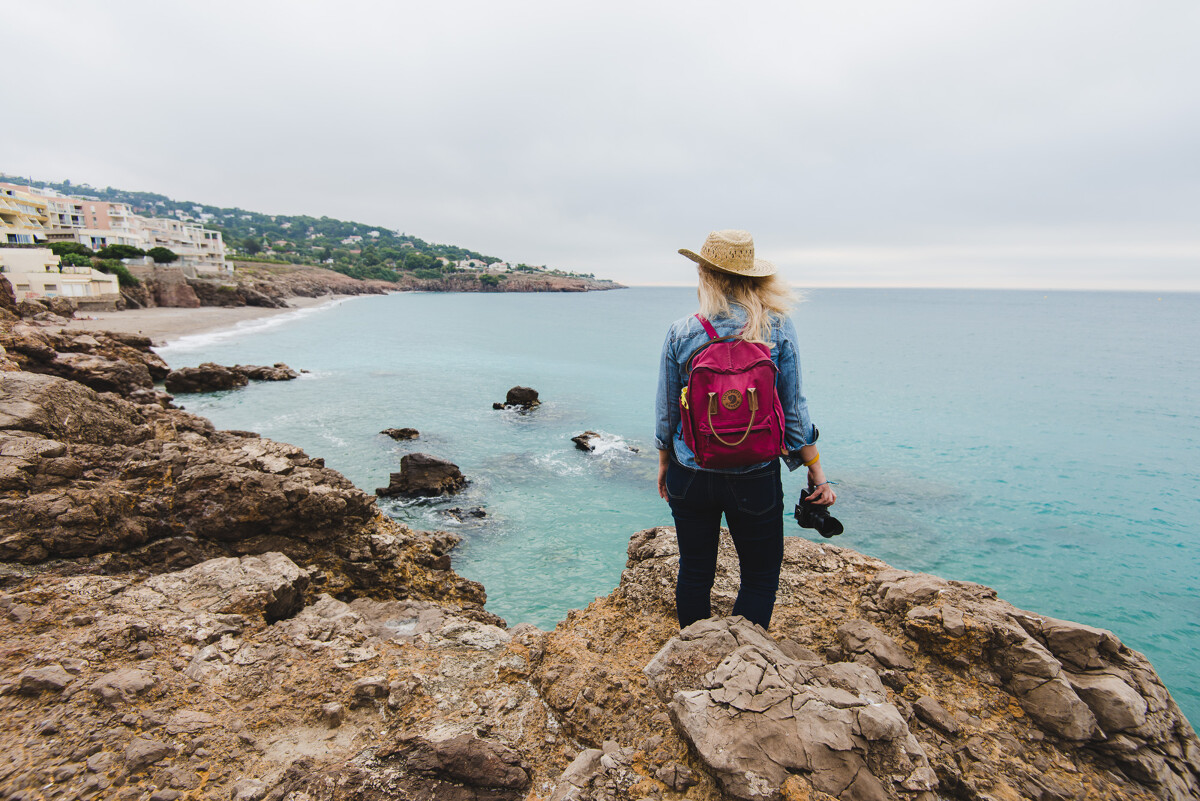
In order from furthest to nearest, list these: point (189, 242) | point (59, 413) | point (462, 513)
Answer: point (189, 242)
point (462, 513)
point (59, 413)

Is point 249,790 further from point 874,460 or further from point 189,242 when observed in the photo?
point 189,242

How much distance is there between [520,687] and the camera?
10.6 feet

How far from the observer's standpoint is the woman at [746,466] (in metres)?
2.79

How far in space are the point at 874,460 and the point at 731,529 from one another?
19919mm

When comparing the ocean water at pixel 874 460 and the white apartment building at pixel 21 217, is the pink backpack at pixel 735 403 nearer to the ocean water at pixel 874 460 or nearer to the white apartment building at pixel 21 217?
the ocean water at pixel 874 460

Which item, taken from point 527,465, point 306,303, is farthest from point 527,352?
point 306,303

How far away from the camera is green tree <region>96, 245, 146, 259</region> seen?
61.0m

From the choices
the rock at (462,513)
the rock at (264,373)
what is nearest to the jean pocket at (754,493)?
the rock at (462,513)

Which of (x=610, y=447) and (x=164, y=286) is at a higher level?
(x=164, y=286)

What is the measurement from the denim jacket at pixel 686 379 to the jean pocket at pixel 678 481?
0.15ft

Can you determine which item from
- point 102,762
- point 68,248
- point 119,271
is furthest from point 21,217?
point 102,762

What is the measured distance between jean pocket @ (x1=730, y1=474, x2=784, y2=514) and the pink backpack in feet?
0.48

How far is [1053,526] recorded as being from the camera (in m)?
15.2

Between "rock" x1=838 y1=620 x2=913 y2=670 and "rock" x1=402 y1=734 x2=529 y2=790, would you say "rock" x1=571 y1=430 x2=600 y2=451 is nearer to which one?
"rock" x1=838 y1=620 x2=913 y2=670
